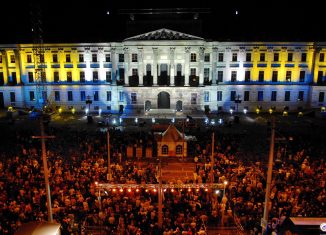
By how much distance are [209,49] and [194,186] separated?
36.2m

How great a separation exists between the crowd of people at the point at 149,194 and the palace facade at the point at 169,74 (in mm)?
23865

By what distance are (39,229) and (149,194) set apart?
30.7 feet

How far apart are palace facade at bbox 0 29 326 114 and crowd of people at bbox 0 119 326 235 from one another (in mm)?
23865

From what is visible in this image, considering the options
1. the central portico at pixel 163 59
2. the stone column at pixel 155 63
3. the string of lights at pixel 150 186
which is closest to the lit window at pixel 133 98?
the central portico at pixel 163 59

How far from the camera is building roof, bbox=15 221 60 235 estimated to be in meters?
15.9

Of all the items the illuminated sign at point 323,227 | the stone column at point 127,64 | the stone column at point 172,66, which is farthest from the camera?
the stone column at point 127,64

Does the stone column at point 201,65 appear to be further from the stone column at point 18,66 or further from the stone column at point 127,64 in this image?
the stone column at point 18,66

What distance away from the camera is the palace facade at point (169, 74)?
2164 inches

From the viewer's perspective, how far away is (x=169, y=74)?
Answer: 55.2 meters

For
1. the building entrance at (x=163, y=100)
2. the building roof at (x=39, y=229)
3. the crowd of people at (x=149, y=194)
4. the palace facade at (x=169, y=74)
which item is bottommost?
the crowd of people at (x=149, y=194)

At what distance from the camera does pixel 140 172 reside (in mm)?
27406

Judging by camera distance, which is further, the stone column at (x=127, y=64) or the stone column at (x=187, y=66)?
the stone column at (x=127, y=64)

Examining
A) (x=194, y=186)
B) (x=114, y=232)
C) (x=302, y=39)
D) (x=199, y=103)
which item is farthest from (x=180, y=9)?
(x=114, y=232)

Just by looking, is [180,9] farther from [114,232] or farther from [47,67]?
[114,232]
